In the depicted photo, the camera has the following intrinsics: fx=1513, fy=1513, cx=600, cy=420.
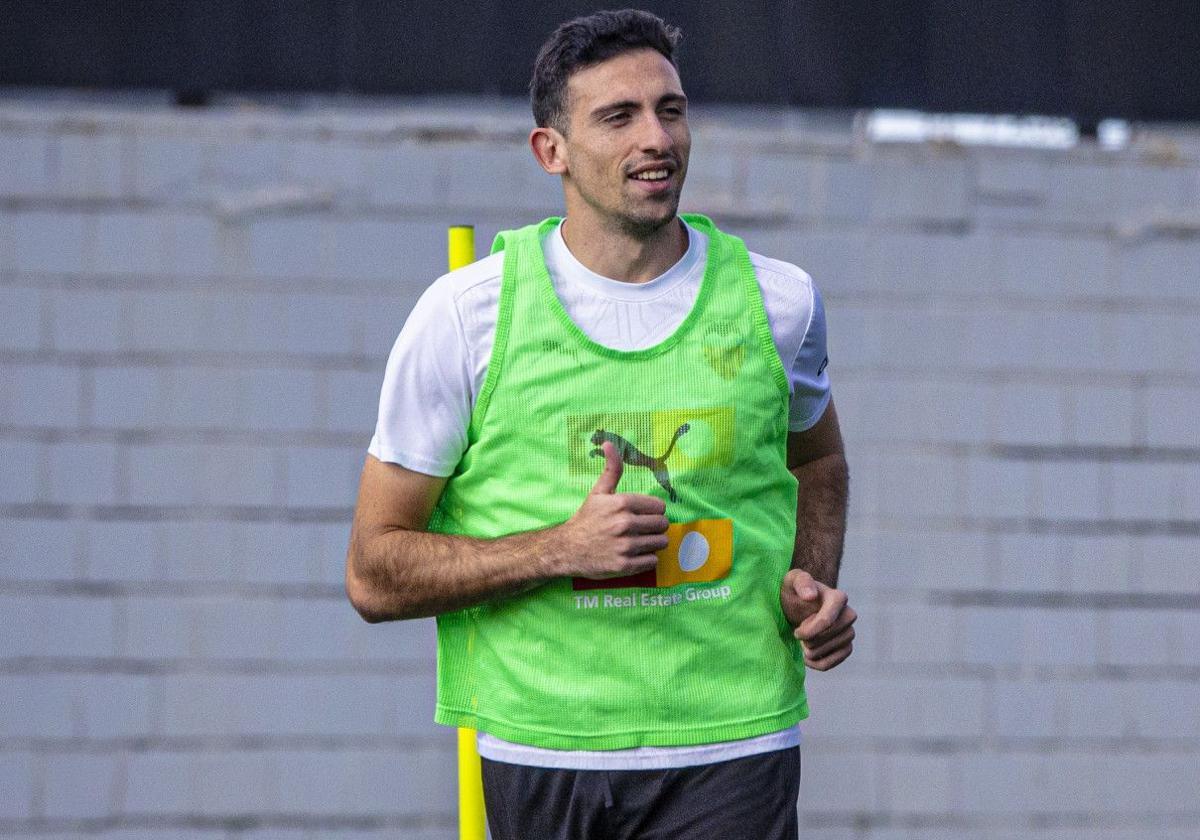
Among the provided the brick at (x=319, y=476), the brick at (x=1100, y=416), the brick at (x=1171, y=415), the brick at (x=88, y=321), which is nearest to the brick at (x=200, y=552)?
the brick at (x=319, y=476)

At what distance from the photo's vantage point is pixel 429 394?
205 cm

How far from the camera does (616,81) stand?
214cm

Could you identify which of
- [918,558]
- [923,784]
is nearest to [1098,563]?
[918,558]

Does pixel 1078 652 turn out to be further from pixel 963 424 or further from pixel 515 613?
pixel 515 613

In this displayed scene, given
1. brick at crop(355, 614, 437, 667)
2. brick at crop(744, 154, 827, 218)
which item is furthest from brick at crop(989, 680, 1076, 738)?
brick at crop(355, 614, 437, 667)

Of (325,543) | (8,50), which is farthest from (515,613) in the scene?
(8,50)

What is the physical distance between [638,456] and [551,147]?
1.64ft

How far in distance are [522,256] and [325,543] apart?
78.1 inches

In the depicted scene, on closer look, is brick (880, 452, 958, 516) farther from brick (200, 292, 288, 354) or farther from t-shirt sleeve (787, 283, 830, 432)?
t-shirt sleeve (787, 283, 830, 432)

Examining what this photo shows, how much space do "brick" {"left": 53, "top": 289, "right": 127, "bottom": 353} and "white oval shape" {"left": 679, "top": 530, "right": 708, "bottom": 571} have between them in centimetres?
233

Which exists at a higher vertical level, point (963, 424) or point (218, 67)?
point (218, 67)

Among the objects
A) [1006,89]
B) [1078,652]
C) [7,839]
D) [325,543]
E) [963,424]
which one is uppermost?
[1006,89]

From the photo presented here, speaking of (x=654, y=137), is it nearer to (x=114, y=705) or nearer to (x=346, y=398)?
(x=346, y=398)

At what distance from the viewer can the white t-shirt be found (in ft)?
6.71
